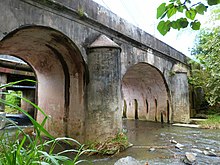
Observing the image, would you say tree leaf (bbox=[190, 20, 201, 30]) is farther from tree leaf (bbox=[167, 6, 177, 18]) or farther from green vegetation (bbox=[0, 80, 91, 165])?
green vegetation (bbox=[0, 80, 91, 165])

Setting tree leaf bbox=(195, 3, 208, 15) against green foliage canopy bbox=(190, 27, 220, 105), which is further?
green foliage canopy bbox=(190, 27, 220, 105)

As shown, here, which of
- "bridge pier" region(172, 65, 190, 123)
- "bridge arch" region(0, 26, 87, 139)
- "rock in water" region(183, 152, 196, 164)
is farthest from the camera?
"bridge pier" region(172, 65, 190, 123)

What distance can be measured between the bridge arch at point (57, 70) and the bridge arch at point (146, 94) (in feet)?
12.3

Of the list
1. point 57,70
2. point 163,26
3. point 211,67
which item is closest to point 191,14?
point 163,26

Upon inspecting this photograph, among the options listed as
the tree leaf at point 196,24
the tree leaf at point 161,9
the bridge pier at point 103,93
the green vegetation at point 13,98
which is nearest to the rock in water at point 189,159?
the bridge pier at point 103,93

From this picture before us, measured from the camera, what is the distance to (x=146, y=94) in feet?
35.9

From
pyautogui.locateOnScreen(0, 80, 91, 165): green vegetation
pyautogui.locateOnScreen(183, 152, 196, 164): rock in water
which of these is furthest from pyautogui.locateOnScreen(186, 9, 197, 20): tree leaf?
pyautogui.locateOnScreen(183, 152, 196, 164): rock in water

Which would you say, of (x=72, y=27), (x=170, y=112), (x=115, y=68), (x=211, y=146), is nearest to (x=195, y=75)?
(x=170, y=112)

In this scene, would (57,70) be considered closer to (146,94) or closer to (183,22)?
(183,22)

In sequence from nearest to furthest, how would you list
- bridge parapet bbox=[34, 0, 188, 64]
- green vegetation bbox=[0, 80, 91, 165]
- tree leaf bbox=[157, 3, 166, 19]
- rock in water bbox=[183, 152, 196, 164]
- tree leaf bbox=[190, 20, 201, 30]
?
green vegetation bbox=[0, 80, 91, 165], tree leaf bbox=[157, 3, 166, 19], tree leaf bbox=[190, 20, 201, 30], rock in water bbox=[183, 152, 196, 164], bridge parapet bbox=[34, 0, 188, 64]

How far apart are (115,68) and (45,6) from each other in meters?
2.12

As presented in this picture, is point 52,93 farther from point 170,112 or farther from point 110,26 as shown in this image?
point 170,112

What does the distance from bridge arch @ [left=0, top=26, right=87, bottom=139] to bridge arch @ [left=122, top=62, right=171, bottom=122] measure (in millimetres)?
3749

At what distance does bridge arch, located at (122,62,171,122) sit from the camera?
31.4ft
